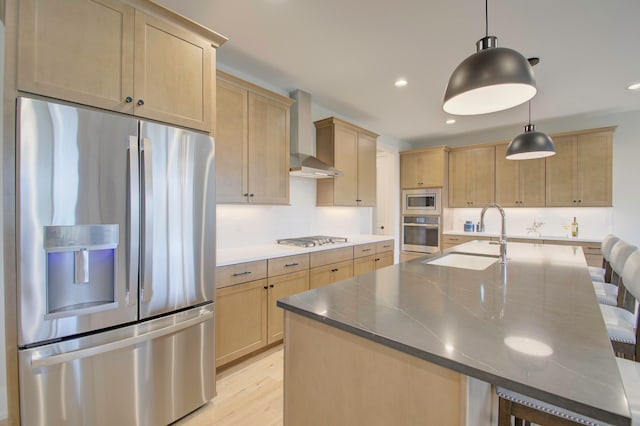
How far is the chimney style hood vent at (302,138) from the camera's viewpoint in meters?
3.20

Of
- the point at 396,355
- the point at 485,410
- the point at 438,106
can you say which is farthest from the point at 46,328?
the point at 438,106

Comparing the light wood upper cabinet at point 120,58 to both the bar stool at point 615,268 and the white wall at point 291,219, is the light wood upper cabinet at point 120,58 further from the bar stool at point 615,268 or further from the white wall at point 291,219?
the bar stool at point 615,268

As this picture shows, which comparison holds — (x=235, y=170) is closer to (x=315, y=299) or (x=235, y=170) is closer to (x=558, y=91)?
(x=315, y=299)

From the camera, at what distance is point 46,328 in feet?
4.23

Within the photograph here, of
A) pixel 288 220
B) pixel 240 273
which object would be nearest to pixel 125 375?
pixel 240 273

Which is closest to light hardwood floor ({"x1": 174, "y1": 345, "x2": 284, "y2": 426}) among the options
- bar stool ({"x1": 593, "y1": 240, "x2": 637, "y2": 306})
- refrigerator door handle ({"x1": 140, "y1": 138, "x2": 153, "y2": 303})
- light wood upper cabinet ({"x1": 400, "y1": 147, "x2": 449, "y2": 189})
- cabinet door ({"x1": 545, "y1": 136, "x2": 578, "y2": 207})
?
refrigerator door handle ({"x1": 140, "y1": 138, "x2": 153, "y2": 303})

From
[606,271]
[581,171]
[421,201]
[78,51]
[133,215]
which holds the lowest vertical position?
[606,271]

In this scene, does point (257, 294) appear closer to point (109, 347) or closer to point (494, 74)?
point (109, 347)

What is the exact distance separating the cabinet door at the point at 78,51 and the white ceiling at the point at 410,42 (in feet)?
2.21

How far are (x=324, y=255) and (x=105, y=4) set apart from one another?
2.53 meters

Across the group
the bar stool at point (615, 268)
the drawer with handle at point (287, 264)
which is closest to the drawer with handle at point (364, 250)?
the drawer with handle at point (287, 264)

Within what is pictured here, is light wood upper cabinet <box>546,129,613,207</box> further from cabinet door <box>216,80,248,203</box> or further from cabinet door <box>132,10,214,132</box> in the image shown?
cabinet door <box>132,10,214,132</box>

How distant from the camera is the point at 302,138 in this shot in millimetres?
3367

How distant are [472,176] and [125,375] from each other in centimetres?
553
